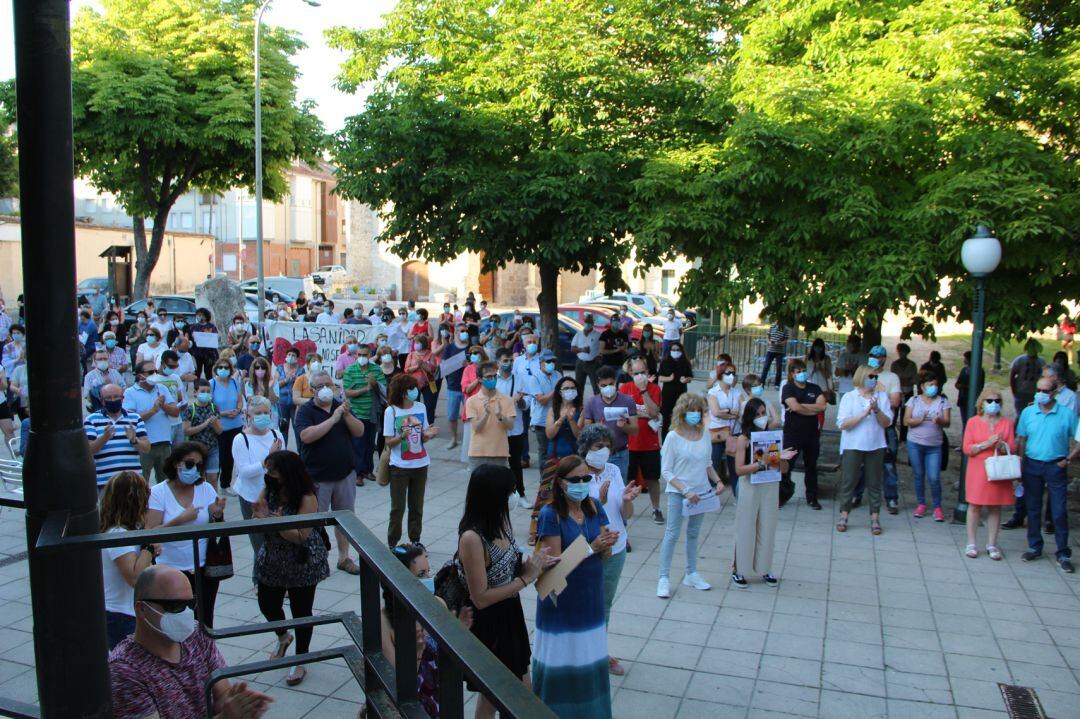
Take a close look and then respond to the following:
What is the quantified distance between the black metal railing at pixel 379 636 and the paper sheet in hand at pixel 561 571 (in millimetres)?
1729

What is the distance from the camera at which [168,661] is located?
3.57 metres

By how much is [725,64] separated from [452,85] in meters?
4.97

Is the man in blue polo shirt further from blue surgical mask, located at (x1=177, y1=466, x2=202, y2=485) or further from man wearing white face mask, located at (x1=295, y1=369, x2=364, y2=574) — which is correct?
blue surgical mask, located at (x1=177, y1=466, x2=202, y2=485)

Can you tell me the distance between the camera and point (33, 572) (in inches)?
97.0

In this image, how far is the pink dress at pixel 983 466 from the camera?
9.33m

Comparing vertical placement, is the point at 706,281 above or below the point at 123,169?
below

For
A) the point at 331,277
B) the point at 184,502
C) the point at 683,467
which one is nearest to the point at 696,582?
the point at 683,467

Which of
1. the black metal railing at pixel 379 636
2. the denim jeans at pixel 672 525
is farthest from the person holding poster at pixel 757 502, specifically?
the black metal railing at pixel 379 636

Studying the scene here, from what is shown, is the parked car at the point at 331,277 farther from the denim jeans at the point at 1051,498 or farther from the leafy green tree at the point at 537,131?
the denim jeans at the point at 1051,498

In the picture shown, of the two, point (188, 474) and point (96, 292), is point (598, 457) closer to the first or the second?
point (188, 474)

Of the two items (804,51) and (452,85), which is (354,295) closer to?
(452,85)

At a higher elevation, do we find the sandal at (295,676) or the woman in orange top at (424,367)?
the woman in orange top at (424,367)

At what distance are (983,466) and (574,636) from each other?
20.0 ft

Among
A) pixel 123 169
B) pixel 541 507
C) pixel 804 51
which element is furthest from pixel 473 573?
pixel 123 169
